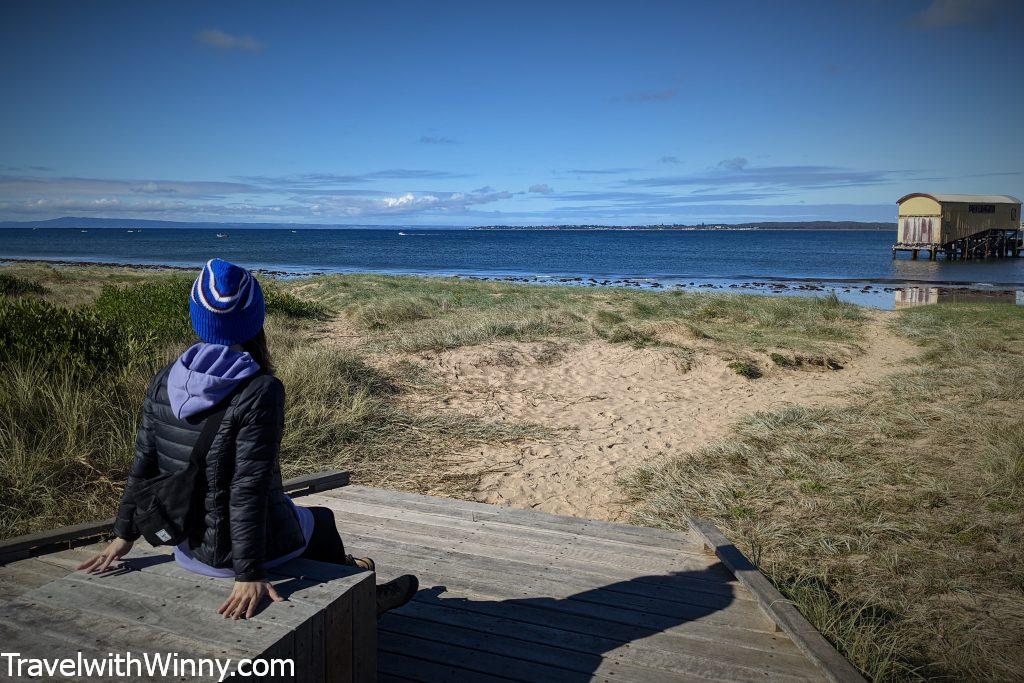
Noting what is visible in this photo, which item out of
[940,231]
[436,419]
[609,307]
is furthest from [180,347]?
[940,231]

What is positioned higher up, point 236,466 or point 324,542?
point 236,466

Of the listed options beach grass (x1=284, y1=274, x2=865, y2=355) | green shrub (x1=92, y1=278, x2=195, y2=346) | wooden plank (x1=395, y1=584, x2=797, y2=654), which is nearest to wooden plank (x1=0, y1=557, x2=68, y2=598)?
wooden plank (x1=395, y1=584, x2=797, y2=654)

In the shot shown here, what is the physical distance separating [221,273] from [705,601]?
2875 mm

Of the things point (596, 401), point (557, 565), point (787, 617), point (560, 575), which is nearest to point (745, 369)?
point (596, 401)

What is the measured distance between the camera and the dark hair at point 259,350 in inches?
97.5

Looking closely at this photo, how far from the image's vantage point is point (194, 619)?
216cm

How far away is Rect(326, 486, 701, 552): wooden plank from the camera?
4.43 meters

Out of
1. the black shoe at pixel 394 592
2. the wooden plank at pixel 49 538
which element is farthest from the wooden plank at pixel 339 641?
the wooden plank at pixel 49 538

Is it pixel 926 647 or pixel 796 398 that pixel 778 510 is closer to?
pixel 926 647

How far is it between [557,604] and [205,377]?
2.16m

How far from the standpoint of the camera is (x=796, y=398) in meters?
9.88

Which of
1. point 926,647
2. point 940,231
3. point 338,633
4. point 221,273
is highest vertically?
point 940,231

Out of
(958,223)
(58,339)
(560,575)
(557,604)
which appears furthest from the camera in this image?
(958,223)

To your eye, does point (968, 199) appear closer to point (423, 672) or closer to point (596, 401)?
point (596, 401)
